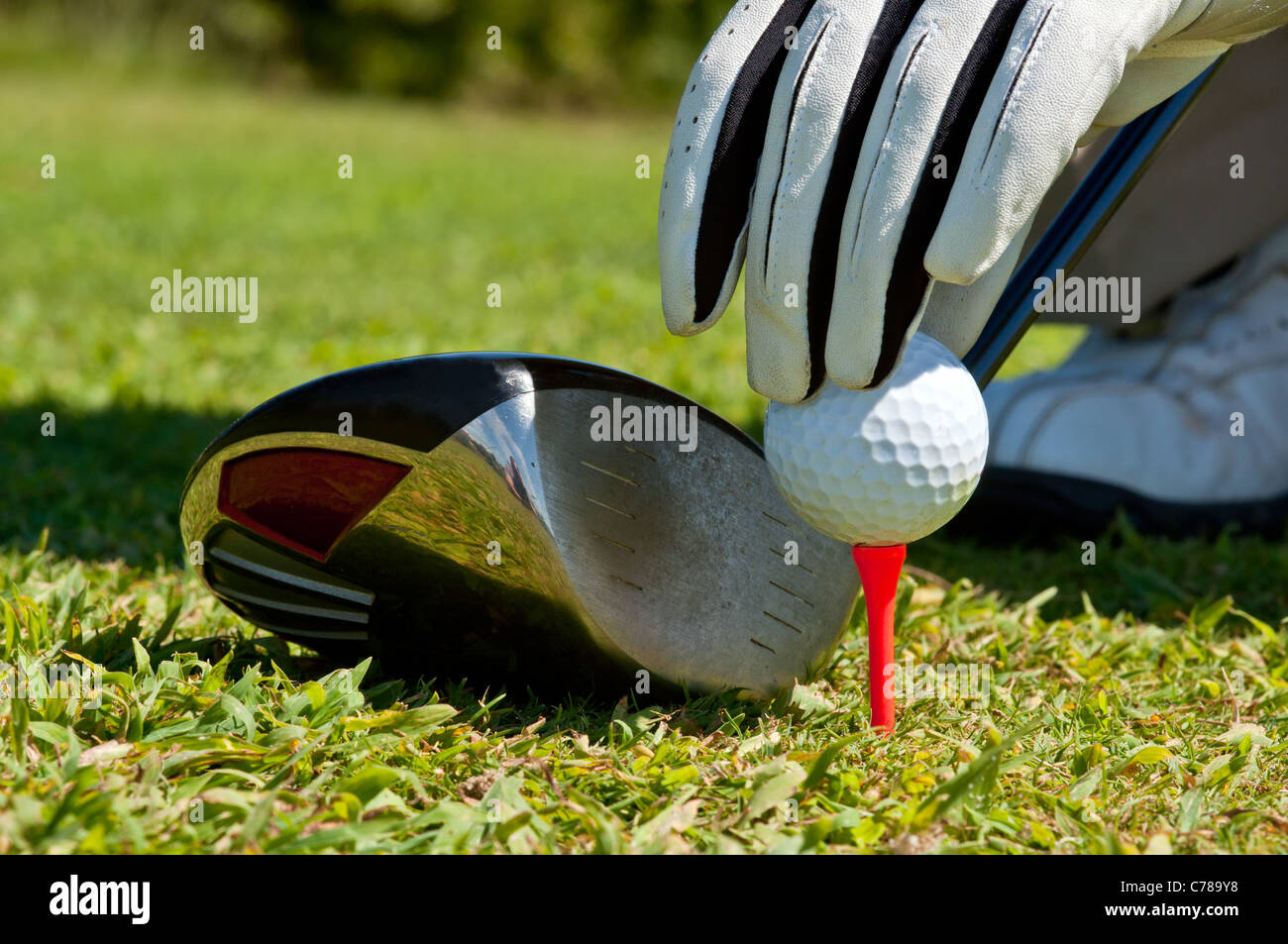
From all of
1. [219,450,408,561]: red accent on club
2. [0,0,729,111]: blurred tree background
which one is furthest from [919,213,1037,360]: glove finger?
[0,0,729,111]: blurred tree background

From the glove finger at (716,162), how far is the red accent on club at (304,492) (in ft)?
1.48

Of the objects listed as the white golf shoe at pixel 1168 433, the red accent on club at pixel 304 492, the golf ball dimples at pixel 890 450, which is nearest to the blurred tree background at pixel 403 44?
the white golf shoe at pixel 1168 433

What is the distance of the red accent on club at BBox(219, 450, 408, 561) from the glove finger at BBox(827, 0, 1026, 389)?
25.0 inches

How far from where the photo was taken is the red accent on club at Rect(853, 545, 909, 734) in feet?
5.26

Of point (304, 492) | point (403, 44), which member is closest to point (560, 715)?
point (304, 492)

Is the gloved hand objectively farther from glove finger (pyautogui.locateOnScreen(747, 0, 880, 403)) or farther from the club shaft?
the club shaft

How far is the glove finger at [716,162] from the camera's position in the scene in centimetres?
147

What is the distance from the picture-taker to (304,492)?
161 centimetres

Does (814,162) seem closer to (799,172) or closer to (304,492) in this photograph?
A: (799,172)

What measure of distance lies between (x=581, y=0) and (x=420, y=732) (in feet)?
86.6

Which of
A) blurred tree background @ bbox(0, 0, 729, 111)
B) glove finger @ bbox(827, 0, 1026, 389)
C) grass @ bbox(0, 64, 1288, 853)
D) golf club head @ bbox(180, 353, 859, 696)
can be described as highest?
blurred tree background @ bbox(0, 0, 729, 111)

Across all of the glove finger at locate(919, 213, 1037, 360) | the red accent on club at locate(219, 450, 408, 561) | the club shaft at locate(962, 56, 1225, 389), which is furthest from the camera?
the club shaft at locate(962, 56, 1225, 389)

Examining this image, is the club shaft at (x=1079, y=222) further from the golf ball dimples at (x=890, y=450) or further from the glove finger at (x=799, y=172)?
the glove finger at (x=799, y=172)

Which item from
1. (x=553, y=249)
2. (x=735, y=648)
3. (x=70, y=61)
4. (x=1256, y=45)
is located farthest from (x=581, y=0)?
(x=735, y=648)
